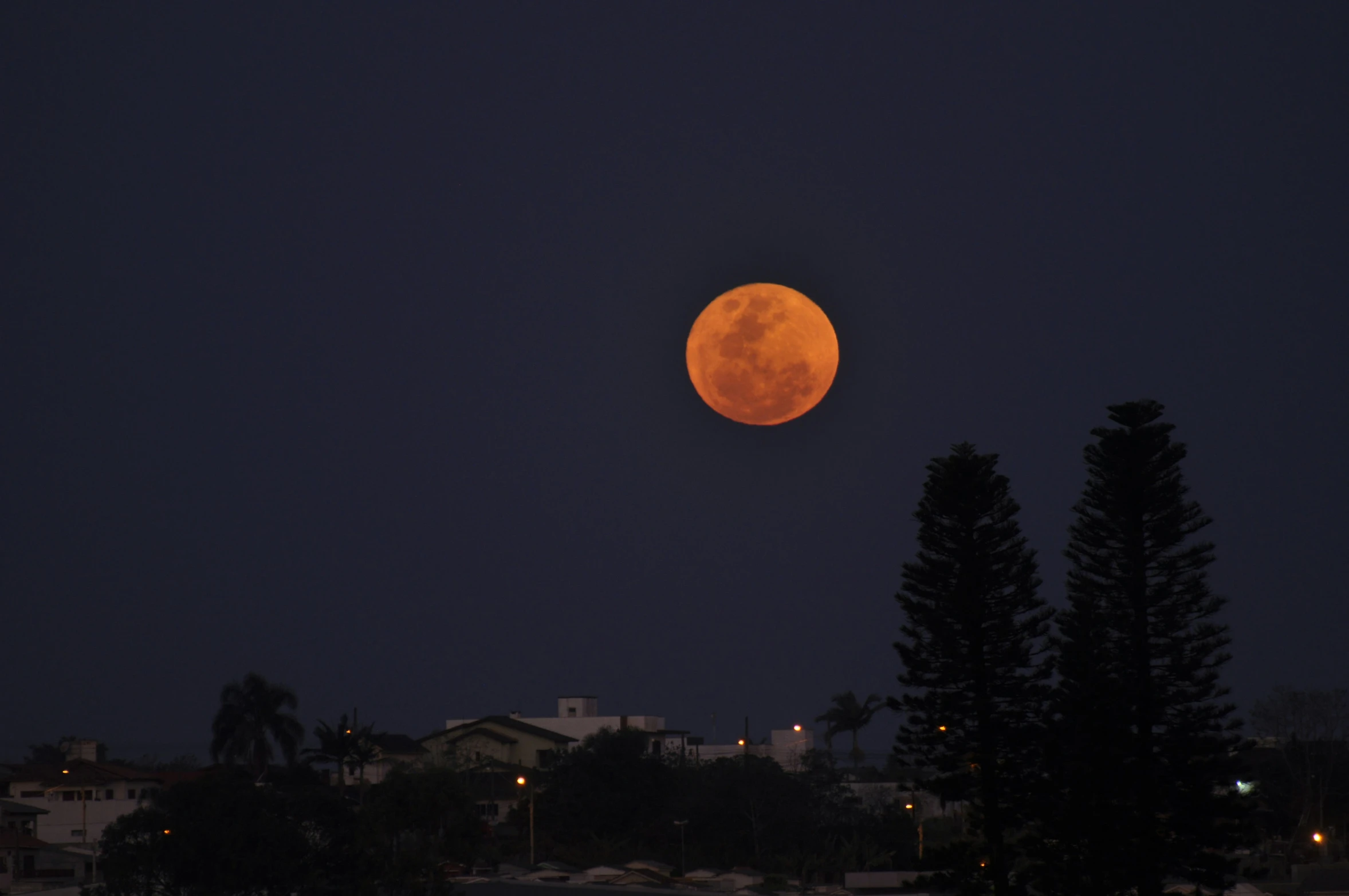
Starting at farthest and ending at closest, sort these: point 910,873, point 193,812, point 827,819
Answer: point 827,819 → point 910,873 → point 193,812

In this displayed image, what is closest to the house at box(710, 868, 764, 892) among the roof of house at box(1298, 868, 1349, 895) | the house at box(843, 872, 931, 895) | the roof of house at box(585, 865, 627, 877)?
the house at box(843, 872, 931, 895)

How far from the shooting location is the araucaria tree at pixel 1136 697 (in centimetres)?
3219

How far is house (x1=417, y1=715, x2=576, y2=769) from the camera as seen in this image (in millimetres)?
84500

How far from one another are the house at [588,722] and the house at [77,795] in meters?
25.6

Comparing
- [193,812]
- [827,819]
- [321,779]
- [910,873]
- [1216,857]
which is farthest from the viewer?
[321,779]

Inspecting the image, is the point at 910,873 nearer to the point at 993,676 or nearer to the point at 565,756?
the point at 565,756

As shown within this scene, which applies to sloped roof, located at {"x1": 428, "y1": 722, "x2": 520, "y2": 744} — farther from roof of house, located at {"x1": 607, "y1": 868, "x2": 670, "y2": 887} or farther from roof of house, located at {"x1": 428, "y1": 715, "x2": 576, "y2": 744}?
roof of house, located at {"x1": 607, "y1": 868, "x2": 670, "y2": 887}

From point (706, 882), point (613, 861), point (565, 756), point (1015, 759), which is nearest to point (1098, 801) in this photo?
A: point (1015, 759)

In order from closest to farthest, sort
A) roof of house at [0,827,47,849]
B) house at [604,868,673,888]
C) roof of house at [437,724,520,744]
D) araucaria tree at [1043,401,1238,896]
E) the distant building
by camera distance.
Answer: araucaria tree at [1043,401,1238,896] → house at [604,868,673,888] → roof of house at [0,827,47,849] → roof of house at [437,724,520,744] → the distant building

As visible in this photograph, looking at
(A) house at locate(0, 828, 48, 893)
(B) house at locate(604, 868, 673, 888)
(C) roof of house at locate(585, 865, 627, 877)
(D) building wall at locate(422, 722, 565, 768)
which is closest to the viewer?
(B) house at locate(604, 868, 673, 888)

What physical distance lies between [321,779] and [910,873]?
35.1m

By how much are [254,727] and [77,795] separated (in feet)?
50.6

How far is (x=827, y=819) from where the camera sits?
215 ft

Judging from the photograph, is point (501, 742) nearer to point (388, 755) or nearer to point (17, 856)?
point (388, 755)
